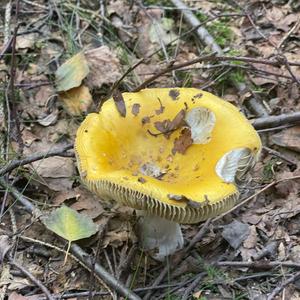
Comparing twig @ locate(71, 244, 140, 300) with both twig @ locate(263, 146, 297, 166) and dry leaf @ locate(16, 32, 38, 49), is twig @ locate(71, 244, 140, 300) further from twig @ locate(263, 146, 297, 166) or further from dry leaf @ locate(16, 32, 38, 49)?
dry leaf @ locate(16, 32, 38, 49)

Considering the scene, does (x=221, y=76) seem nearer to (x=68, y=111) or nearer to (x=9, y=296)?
(x=68, y=111)

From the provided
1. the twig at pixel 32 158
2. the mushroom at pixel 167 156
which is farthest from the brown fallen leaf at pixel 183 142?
the twig at pixel 32 158

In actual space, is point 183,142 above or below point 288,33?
above

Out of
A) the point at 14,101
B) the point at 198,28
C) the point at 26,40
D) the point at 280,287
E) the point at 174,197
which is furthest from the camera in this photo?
the point at 198,28

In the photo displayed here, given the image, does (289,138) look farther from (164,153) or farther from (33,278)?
(33,278)

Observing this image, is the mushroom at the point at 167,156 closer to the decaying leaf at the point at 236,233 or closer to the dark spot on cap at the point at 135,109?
the dark spot on cap at the point at 135,109

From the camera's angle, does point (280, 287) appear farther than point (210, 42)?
No

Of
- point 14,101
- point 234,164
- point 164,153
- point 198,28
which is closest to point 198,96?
point 164,153

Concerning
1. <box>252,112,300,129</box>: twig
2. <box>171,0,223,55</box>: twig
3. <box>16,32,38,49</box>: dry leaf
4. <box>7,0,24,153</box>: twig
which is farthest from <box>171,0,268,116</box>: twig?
<box>7,0,24,153</box>: twig
